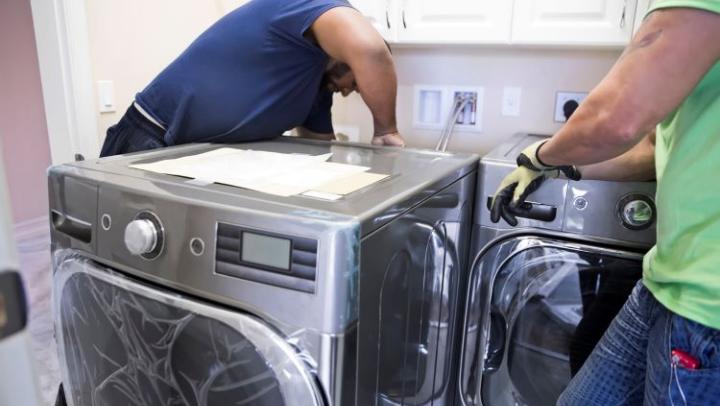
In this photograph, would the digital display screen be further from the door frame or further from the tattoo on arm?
the door frame

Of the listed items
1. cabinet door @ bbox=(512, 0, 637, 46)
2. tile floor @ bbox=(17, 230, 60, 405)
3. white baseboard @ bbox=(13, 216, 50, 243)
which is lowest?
tile floor @ bbox=(17, 230, 60, 405)

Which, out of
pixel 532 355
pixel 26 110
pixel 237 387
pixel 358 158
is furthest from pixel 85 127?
pixel 26 110

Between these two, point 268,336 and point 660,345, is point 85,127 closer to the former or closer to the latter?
point 268,336

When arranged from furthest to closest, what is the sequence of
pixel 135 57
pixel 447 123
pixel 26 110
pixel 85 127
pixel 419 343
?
pixel 26 110 → pixel 447 123 → pixel 135 57 → pixel 85 127 → pixel 419 343

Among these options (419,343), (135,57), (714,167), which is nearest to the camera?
(714,167)

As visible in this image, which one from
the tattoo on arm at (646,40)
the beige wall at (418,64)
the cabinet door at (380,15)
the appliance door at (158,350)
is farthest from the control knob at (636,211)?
the cabinet door at (380,15)

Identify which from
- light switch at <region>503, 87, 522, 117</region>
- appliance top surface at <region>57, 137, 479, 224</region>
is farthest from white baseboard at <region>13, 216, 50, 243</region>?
light switch at <region>503, 87, 522, 117</region>

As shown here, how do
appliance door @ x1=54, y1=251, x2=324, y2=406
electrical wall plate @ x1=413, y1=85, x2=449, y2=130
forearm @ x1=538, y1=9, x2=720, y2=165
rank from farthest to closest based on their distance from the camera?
electrical wall plate @ x1=413, y1=85, x2=449, y2=130 < appliance door @ x1=54, y1=251, x2=324, y2=406 < forearm @ x1=538, y1=9, x2=720, y2=165

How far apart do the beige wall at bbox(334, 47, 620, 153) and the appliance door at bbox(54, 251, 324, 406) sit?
130cm

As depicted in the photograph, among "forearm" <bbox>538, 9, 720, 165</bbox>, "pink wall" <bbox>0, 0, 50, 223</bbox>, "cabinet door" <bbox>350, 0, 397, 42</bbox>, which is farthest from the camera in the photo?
"pink wall" <bbox>0, 0, 50, 223</bbox>

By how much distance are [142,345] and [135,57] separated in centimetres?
104

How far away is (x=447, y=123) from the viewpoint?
1.86m

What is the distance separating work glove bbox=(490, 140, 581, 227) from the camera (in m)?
0.95

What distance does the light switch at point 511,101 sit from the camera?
5.74 ft
